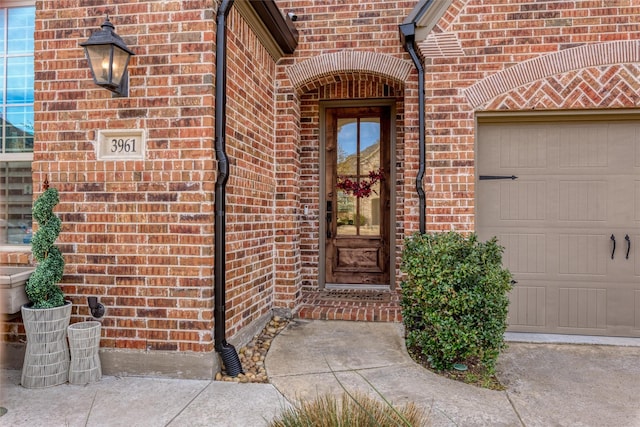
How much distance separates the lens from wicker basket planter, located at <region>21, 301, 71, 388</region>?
311 cm

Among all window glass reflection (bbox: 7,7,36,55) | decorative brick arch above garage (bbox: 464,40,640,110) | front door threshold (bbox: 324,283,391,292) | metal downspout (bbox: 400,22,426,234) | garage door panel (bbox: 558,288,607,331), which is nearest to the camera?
window glass reflection (bbox: 7,7,36,55)

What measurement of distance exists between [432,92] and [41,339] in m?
4.00

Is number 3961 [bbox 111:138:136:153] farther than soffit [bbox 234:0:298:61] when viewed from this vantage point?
No

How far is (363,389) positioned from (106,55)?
10.2 ft

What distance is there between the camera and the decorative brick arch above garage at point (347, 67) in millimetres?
4719

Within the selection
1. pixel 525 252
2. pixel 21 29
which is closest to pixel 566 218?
pixel 525 252

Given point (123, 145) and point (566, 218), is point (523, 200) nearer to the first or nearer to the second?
point (566, 218)

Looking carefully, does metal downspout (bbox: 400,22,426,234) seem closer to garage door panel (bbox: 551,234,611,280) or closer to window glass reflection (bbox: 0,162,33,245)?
garage door panel (bbox: 551,234,611,280)

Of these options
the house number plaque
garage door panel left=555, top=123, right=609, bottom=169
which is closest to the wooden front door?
garage door panel left=555, top=123, right=609, bottom=169

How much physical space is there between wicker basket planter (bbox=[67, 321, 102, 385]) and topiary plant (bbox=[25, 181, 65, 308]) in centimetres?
29

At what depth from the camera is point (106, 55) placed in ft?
10.5

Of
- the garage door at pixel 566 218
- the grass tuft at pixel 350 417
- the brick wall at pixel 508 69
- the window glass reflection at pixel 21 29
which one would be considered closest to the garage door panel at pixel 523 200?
the garage door at pixel 566 218

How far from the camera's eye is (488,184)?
178 inches

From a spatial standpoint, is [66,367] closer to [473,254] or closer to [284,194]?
[284,194]
